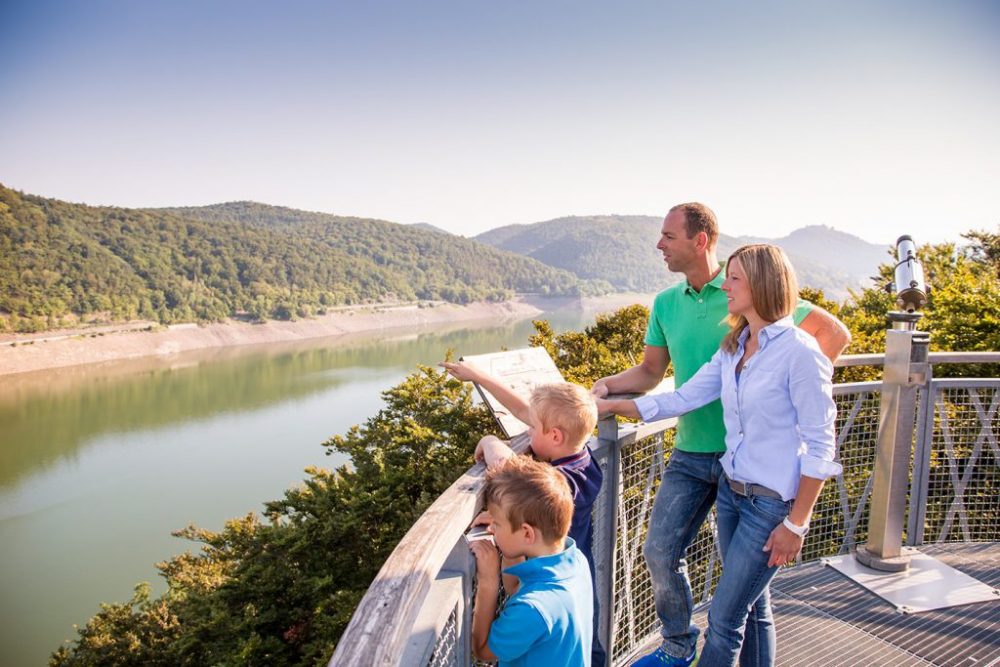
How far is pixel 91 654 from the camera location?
11414mm

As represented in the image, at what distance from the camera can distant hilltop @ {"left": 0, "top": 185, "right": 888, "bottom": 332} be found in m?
72.8

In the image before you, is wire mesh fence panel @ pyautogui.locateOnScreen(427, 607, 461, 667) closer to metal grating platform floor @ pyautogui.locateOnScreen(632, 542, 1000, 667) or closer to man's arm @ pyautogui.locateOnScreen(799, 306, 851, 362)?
man's arm @ pyautogui.locateOnScreen(799, 306, 851, 362)

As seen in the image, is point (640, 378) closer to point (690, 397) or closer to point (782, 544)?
point (690, 397)

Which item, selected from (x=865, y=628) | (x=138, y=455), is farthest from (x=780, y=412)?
(x=138, y=455)

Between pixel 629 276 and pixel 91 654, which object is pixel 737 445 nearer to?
pixel 91 654

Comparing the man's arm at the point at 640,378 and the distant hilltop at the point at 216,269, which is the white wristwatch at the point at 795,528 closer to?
the man's arm at the point at 640,378

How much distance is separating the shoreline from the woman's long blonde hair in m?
67.6

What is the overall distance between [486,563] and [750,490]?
86 centimetres

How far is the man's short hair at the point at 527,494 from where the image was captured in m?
1.26

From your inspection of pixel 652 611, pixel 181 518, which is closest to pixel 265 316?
pixel 181 518

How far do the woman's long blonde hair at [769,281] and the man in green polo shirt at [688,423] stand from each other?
0.19 m

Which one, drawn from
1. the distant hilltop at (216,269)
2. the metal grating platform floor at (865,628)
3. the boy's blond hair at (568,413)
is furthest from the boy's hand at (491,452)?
the distant hilltop at (216,269)

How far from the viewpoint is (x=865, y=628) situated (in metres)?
2.49

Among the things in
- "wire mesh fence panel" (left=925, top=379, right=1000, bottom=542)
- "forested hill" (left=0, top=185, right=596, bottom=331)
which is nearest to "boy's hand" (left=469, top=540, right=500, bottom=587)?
"wire mesh fence panel" (left=925, top=379, right=1000, bottom=542)
